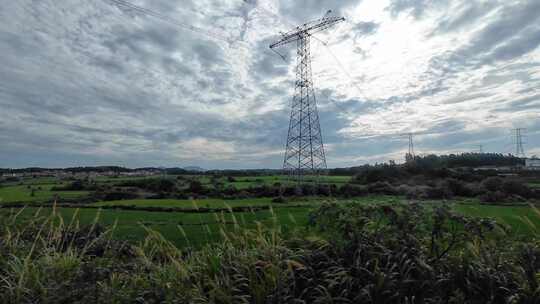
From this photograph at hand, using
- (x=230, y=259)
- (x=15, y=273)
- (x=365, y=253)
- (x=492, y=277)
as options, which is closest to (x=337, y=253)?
(x=365, y=253)

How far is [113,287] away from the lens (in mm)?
3543

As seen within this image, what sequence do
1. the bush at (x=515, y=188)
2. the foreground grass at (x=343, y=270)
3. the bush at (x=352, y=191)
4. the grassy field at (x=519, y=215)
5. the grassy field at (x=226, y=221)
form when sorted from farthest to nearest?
1. the bush at (x=352, y=191)
2. the bush at (x=515, y=188)
3. the grassy field at (x=226, y=221)
4. the grassy field at (x=519, y=215)
5. the foreground grass at (x=343, y=270)

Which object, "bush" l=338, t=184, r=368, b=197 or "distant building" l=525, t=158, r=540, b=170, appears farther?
"distant building" l=525, t=158, r=540, b=170

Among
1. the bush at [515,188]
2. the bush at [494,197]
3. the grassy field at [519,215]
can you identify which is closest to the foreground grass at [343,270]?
the grassy field at [519,215]

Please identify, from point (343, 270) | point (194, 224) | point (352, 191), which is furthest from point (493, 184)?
point (343, 270)

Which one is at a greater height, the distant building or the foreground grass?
the distant building

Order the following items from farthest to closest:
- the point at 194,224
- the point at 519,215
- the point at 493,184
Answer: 1. the point at 493,184
2. the point at 194,224
3. the point at 519,215

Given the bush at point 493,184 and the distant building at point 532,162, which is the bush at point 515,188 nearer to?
the bush at point 493,184

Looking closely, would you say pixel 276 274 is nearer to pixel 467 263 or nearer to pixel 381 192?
pixel 467 263

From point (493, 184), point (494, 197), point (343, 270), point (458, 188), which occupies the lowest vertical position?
point (494, 197)

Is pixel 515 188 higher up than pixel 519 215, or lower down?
lower down

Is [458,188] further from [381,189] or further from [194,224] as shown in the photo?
[194,224]

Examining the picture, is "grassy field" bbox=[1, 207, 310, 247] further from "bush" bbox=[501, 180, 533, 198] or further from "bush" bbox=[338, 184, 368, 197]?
"bush" bbox=[501, 180, 533, 198]

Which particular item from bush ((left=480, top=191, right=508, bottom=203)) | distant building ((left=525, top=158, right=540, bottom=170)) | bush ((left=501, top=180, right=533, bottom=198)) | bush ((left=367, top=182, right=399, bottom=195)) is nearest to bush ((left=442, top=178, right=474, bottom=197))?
bush ((left=480, top=191, right=508, bottom=203))
